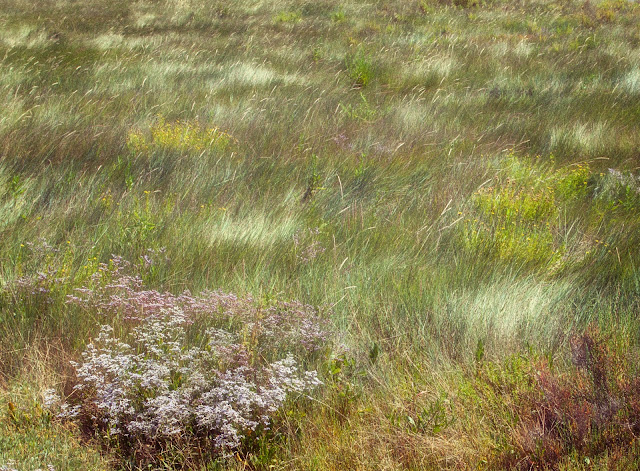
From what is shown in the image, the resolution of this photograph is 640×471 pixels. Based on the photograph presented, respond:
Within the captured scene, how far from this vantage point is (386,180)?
4.13 metres

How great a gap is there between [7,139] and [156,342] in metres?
3.13

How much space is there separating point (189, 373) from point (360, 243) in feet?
4.70

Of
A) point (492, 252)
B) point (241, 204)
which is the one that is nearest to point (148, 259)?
point (241, 204)

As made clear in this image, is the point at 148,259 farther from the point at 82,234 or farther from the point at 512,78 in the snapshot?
the point at 512,78

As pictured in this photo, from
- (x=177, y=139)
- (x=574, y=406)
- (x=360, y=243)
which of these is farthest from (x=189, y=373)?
(x=177, y=139)

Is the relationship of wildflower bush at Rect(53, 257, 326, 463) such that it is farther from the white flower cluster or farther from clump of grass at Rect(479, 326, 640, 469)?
clump of grass at Rect(479, 326, 640, 469)

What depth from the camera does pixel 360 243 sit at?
3041 mm

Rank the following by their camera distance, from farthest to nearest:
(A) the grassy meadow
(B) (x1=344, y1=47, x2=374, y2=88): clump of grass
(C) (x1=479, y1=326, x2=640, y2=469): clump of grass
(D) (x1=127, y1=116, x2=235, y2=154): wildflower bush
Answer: (B) (x1=344, y1=47, x2=374, y2=88): clump of grass
(D) (x1=127, y1=116, x2=235, y2=154): wildflower bush
(A) the grassy meadow
(C) (x1=479, y1=326, x2=640, y2=469): clump of grass

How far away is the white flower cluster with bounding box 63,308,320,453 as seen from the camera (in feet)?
5.50

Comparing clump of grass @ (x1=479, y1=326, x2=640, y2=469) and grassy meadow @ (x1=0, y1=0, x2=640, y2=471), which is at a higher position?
clump of grass @ (x1=479, y1=326, x2=640, y2=469)

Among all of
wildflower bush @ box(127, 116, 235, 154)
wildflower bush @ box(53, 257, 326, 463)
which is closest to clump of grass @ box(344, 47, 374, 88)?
wildflower bush @ box(127, 116, 235, 154)

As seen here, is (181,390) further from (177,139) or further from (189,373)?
(177,139)

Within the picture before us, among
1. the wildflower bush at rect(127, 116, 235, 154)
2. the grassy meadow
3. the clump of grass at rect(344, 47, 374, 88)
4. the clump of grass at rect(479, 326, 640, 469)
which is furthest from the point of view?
the clump of grass at rect(344, 47, 374, 88)

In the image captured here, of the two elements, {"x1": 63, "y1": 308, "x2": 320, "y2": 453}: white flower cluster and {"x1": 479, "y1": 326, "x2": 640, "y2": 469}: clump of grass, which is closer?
{"x1": 479, "y1": 326, "x2": 640, "y2": 469}: clump of grass
